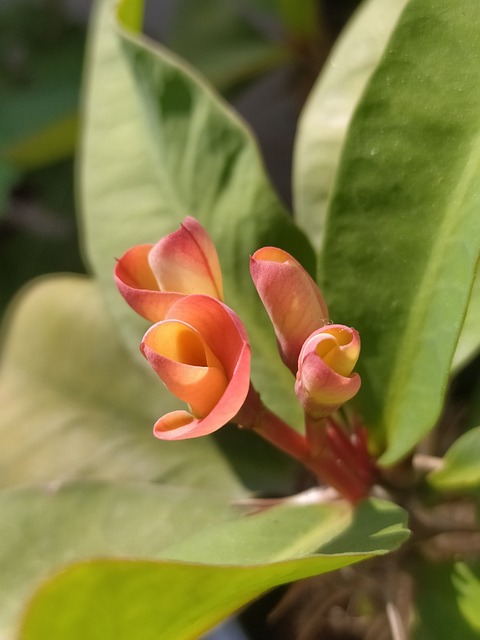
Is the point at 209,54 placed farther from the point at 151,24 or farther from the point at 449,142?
the point at 449,142

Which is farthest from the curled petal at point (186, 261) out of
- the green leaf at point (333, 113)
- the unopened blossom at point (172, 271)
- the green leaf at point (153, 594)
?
the green leaf at point (333, 113)

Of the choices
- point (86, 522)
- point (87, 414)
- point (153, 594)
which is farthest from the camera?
point (87, 414)

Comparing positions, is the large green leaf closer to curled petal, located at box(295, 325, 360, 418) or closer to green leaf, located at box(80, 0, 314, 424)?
green leaf, located at box(80, 0, 314, 424)

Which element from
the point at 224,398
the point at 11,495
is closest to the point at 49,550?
the point at 11,495

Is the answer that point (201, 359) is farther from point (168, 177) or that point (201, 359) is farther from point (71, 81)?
point (71, 81)

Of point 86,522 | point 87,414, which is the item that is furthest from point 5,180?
point 86,522
